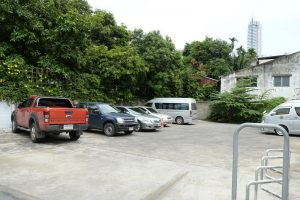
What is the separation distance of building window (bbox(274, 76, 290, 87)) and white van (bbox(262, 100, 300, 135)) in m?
10.2

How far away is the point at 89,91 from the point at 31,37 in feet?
15.8

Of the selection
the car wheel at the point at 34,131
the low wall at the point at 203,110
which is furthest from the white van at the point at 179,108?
the car wheel at the point at 34,131

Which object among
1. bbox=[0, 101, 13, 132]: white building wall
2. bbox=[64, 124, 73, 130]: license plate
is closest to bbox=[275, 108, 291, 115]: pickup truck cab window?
bbox=[64, 124, 73, 130]: license plate

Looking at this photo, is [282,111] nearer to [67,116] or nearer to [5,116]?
[67,116]

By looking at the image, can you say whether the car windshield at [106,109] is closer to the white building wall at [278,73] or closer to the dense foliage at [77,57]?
the dense foliage at [77,57]

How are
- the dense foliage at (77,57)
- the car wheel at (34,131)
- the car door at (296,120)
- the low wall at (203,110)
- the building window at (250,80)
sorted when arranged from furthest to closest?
the low wall at (203,110) → the building window at (250,80) → the car door at (296,120) → the dense foliage at (77,57) → the car wheel at (34,131)

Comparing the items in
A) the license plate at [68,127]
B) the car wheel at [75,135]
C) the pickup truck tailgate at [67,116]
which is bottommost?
the car wheel at [75,135]

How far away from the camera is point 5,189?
245 inches

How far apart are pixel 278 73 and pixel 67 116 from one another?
861 inches

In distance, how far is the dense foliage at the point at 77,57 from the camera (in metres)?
17.0

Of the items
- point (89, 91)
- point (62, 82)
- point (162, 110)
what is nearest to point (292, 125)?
point (162, 110)

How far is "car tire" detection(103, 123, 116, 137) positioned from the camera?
579 inches

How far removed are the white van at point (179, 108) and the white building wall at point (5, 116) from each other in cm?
1199

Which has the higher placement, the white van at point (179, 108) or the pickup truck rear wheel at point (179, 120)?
the white van at point (179, 108)
